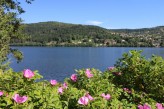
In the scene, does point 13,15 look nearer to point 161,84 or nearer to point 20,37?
point 20,37

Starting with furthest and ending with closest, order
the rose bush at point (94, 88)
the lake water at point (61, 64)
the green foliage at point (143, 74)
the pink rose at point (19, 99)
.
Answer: the lake water at point (61, 64) → the green foliage at point (143, 74) → the rose bush at point (94, 88) → the pink rose at point (19, 99)

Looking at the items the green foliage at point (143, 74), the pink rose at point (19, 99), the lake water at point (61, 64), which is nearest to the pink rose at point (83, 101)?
the pink rose at point (19, 99)

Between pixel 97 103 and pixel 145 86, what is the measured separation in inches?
92.4

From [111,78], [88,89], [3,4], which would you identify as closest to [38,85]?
[88,89]

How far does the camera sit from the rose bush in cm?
381

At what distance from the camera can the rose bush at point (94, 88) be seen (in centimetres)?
381

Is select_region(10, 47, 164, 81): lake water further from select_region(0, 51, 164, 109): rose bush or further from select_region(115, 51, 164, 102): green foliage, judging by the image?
select_region(0, 51, 164, 109): rose bush

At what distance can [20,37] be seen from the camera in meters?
28.8

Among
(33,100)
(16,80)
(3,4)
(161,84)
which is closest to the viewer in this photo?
(33,100)

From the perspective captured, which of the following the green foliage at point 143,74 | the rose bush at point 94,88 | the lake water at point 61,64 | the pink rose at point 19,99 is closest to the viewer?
the pink rose at point 19,99

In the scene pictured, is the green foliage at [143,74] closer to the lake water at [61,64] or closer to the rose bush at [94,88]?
→ the rose bush at [94,88]

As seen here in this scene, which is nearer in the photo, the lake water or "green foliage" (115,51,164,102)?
"green foliage" (115,51,164,102)

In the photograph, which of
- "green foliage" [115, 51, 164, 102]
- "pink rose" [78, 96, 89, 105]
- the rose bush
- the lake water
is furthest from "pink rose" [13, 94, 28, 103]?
the lake water

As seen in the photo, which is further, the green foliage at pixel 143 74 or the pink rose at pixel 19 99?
the green foliage at pixel 143 74
